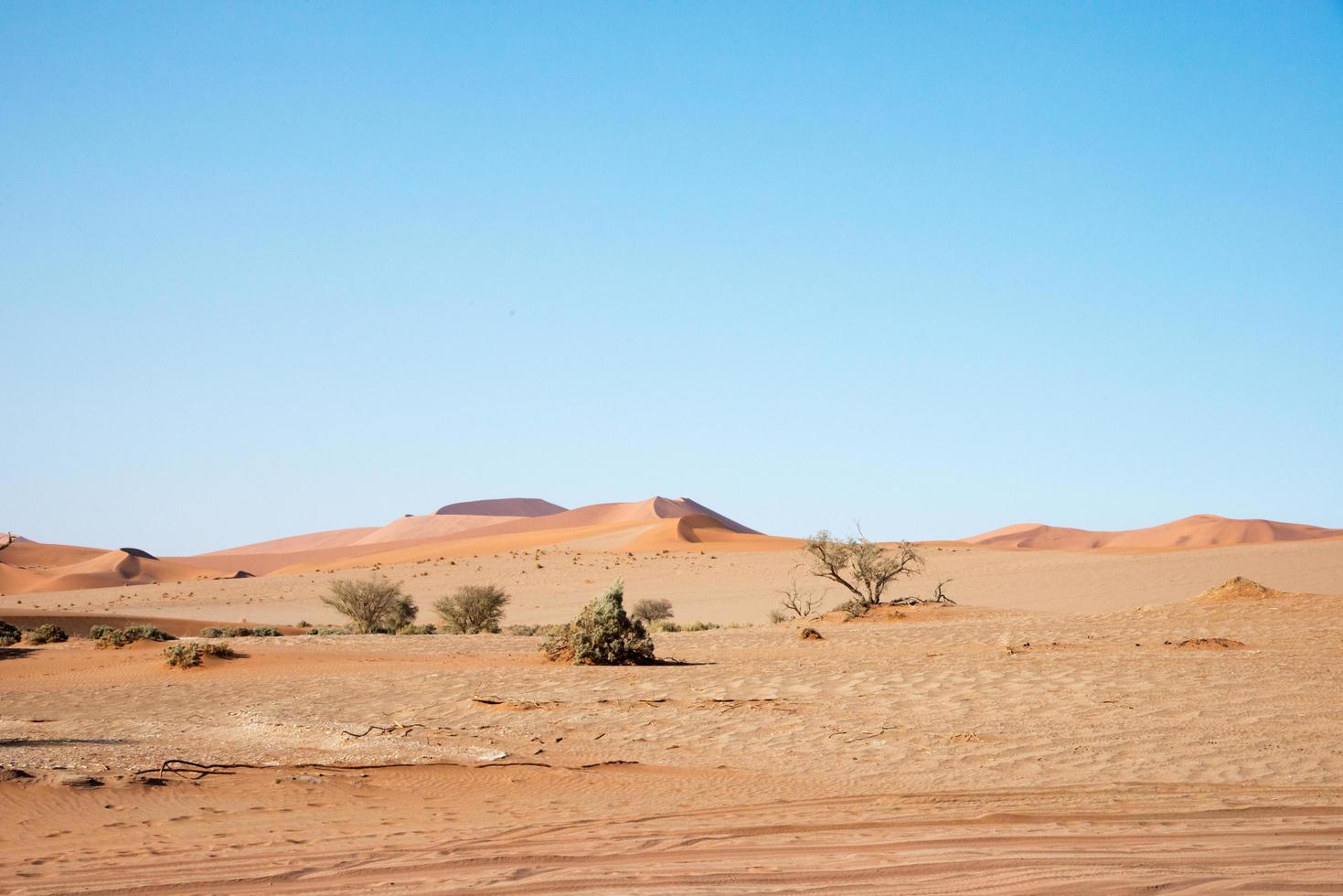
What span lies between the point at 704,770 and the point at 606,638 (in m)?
9.79

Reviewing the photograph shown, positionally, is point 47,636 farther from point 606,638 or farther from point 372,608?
point 606,638

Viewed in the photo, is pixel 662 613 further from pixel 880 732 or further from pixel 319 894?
pixel 319 894

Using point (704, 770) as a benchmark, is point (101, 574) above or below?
above

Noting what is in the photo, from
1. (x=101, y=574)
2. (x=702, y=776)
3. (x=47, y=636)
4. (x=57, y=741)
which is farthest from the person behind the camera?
(x=101, y=574)

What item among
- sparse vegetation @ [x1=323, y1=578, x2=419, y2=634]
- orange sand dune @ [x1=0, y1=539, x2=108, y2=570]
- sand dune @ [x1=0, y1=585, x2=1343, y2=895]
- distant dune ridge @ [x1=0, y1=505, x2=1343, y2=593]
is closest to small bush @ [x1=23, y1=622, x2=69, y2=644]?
sparse vegetation @ [x1=323, y1=578, x2=419, y2=634]

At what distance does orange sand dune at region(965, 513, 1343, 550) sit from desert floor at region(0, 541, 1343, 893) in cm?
9759

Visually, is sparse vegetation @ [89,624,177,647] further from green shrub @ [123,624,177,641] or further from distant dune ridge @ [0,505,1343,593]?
distant dune ridge @ [0,505,1343,593]

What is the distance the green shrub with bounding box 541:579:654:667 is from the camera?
20.0 meters

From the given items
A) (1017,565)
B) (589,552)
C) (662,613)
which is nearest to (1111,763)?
(662,613)

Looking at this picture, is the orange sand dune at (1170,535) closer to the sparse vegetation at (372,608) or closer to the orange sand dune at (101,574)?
the orange sand dune at (101,574)

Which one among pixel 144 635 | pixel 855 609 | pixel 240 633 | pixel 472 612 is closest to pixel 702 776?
pixel 144 635

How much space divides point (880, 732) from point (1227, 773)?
136 inches

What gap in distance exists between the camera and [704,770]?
10.5 m

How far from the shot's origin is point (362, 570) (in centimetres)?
7538
